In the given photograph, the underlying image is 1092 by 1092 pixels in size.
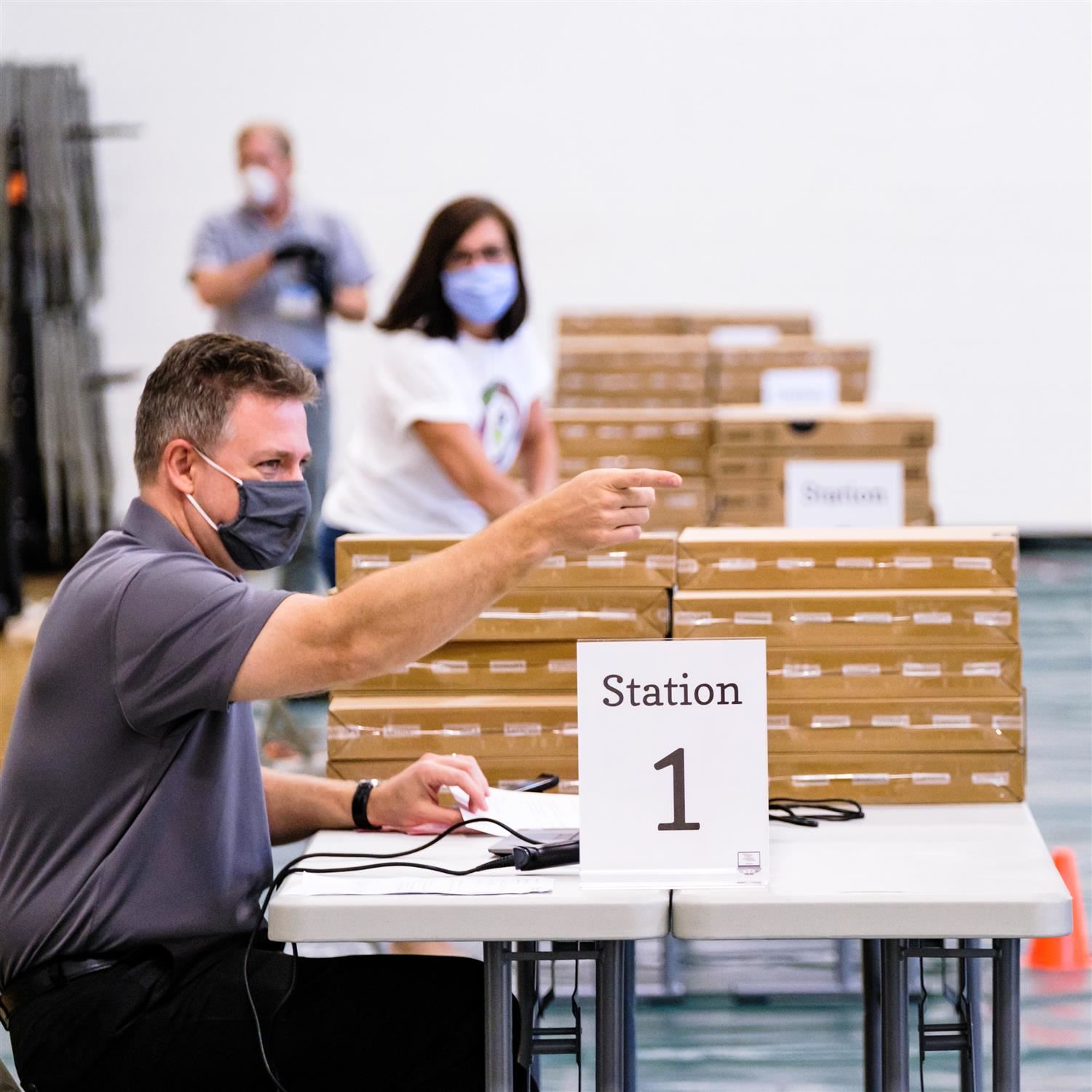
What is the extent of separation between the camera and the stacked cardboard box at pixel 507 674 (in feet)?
8.36

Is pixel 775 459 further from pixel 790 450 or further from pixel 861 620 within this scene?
pixel 861 620

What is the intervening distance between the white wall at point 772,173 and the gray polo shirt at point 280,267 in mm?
2880

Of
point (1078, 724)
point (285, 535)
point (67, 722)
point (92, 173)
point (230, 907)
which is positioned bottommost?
point (1078, 724)

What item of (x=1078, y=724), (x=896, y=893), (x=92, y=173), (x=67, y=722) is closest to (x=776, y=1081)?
(x=896, y=893)

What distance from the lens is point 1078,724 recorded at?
238 inches

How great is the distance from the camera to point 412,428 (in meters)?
4.07

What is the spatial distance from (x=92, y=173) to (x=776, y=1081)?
761cm

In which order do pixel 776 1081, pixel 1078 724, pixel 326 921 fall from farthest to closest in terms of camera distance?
pixel 1078 724
pixel 776 1081
pixel 326 921

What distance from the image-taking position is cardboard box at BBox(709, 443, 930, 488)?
4.58 m

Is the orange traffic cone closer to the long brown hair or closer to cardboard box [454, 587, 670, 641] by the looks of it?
cardboard box [454, 587, 670, 641]

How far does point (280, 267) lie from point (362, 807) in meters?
5.23

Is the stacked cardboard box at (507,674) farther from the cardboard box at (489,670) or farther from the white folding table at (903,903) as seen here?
the white folding table at (903,903)

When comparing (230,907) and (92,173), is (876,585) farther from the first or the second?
(92,173)

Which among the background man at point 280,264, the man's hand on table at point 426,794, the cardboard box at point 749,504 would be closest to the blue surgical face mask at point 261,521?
Result: the man's hand on table at point 426,794
